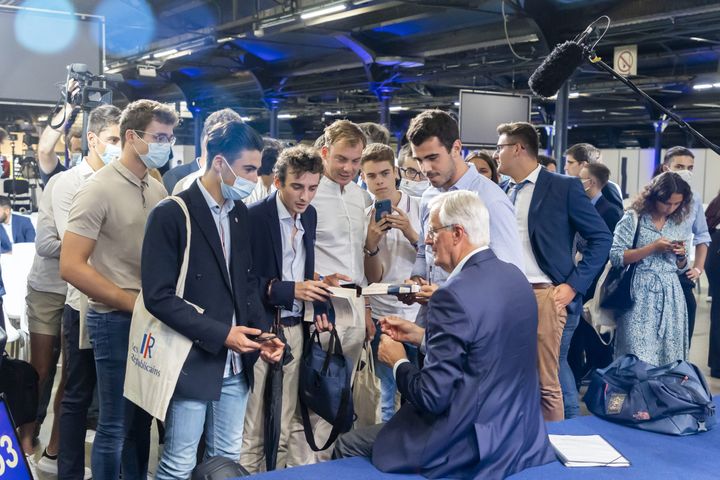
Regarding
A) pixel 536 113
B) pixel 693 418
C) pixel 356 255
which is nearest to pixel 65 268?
pixel 356 255

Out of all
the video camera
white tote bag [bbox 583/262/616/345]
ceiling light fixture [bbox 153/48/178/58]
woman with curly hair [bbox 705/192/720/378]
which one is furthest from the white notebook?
ceiling light fixture [bbox 153/48/178/58]

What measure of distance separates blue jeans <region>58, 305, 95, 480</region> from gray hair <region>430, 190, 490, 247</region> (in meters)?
1.59

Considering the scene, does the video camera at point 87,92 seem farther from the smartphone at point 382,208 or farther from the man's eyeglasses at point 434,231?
the man's eyeglasses at point 434,231

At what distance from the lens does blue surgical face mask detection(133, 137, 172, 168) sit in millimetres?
2592

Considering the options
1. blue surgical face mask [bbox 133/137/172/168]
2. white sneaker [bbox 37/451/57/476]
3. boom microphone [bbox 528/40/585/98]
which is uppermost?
boom microphone [bbox 528/40/585/98]

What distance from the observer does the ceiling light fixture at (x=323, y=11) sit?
25.8 ft

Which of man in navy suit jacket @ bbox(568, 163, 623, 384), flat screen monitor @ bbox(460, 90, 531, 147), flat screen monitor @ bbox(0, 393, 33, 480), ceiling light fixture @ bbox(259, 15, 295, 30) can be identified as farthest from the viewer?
ceiling light fixture @ bbox(259, 15, 295, 30)

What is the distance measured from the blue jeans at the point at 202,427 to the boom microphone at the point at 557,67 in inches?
55.5

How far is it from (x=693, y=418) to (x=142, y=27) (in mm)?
12625

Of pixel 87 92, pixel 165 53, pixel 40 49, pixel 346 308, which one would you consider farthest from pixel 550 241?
pixel 165 53

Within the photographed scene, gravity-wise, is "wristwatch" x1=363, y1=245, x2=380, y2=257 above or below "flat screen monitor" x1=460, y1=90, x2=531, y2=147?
below

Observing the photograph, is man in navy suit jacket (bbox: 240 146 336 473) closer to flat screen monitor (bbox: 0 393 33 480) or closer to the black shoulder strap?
the black shoulder strap

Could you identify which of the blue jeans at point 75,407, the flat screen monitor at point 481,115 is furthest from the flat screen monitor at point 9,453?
the flat screen monitor at point 481,115

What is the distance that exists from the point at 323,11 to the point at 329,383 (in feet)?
20.5
